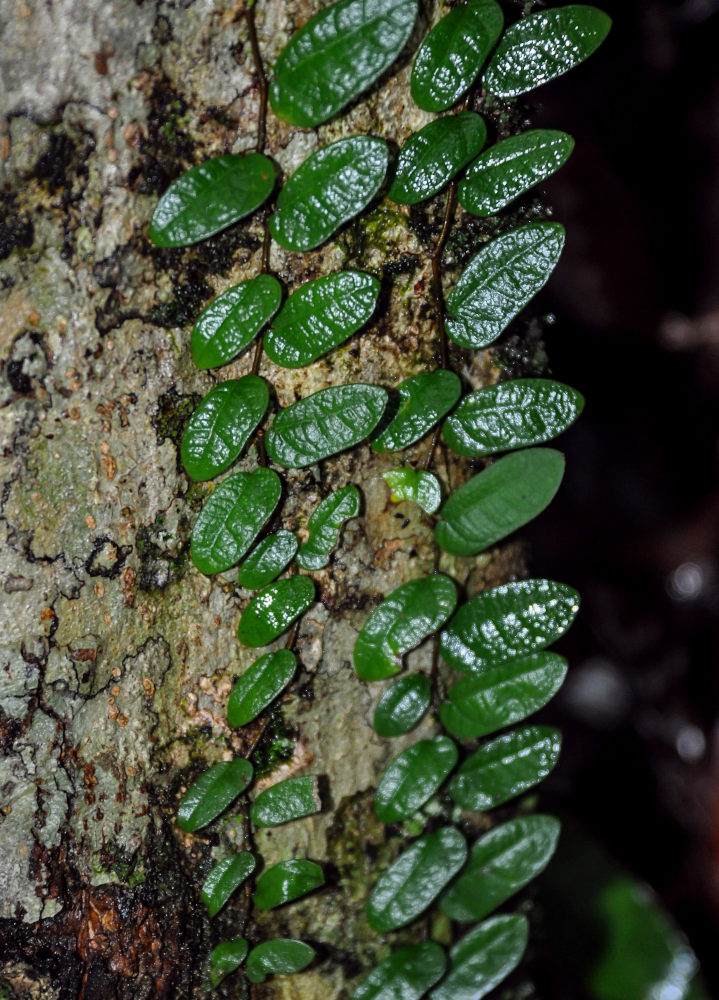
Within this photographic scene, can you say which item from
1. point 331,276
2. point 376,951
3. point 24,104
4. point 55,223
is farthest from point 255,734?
point 24,104

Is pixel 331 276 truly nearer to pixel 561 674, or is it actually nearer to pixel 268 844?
pixel 561 674

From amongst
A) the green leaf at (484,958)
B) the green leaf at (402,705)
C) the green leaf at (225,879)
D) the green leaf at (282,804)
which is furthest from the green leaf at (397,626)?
the green leaf at (484,958)

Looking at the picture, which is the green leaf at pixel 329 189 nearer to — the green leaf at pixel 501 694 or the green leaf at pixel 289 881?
the green leaf at pixel 501 694

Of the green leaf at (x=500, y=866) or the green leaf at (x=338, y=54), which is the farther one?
the green leaf at (x=500, y=866)

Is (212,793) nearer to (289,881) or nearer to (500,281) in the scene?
(289,881)

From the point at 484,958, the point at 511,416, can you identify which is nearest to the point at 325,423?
the point at 511,416

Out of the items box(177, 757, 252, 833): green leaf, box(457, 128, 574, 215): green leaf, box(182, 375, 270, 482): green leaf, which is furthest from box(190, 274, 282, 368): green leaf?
box(177, 757, 252, 833): green leaf

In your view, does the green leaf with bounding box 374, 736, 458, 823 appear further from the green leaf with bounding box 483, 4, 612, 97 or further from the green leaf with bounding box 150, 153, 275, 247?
the green leaf with bounding box 483, 4, 612, 97
